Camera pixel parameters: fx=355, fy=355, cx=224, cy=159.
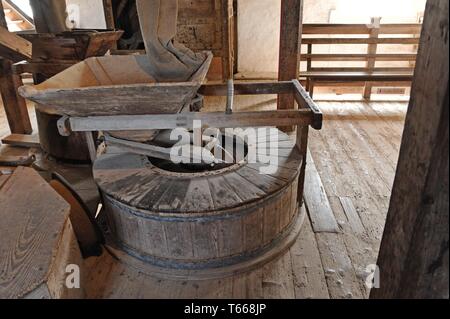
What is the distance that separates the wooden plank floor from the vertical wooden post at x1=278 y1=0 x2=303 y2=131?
0.91 meters

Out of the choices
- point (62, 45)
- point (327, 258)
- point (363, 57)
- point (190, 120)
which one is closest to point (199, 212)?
point (190, 120)

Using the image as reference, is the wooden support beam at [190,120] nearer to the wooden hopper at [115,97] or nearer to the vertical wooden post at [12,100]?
the wooden hopper at [115,97]

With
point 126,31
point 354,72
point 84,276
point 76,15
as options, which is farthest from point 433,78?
point 76,15

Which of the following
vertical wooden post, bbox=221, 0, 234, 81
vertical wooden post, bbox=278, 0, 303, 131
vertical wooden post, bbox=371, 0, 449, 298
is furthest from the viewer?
vertical wooden post, bbox=221, 0, 234, 81

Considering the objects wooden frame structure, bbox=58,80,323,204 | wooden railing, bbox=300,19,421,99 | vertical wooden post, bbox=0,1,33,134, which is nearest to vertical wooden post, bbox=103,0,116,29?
vertical wooden post, bbox=0,1,33,134

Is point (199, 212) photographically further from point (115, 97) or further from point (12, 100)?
point (12, 100)

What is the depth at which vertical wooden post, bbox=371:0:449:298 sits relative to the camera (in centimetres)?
83

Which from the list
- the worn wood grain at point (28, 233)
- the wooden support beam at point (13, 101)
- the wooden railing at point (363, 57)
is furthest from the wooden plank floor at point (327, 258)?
the wooden support beam at point (13, 101)

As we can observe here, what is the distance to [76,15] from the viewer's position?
6523 mm

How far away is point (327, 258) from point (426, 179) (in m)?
1.43

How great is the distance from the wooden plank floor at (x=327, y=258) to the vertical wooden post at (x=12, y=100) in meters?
2.99

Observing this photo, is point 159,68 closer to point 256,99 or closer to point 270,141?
point 270,141

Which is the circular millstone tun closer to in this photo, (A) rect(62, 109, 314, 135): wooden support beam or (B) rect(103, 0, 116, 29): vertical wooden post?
(A) rect(62, 109, 314, 135): wooden support beam

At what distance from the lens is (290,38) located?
3.68m
